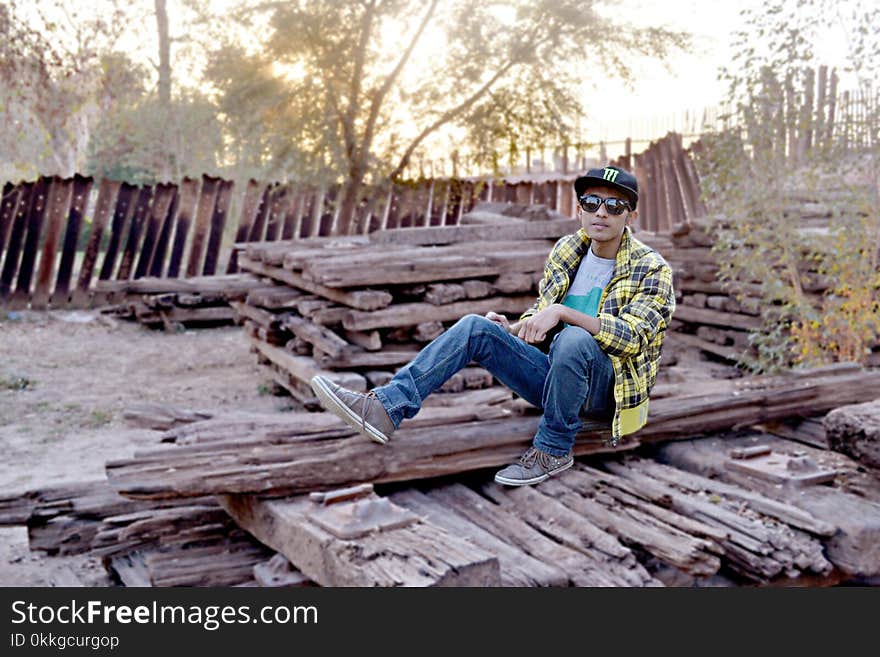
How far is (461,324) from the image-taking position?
14.2 feet

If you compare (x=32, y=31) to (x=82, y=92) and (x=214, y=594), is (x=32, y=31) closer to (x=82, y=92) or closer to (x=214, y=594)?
(x=82, y=92)

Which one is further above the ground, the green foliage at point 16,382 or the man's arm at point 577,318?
the man's arm at point 577,318

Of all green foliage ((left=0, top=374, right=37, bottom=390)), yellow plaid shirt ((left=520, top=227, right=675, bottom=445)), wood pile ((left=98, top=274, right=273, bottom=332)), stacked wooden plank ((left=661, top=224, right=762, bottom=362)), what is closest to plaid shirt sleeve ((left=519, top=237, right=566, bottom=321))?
yellow plaid shirt ((left=520, top=227, right=675, bottom=445))

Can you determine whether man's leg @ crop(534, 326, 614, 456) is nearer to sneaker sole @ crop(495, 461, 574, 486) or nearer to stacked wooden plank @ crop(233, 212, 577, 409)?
sneaker sole @ crop(495, 461, 574, 486)

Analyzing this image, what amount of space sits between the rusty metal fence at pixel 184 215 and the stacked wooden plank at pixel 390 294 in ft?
18.5

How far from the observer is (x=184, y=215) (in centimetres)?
1341

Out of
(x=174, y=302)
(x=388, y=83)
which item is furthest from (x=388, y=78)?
(x=174, y=302)

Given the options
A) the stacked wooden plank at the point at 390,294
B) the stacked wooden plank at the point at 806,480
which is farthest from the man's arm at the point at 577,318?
the stacked wooden plank at the point at 390,294

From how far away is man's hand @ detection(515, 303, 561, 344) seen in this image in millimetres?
3945

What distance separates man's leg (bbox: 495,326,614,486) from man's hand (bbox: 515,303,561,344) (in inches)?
9.2

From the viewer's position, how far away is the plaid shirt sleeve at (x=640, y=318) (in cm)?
409

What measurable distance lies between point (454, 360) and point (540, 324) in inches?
19.8

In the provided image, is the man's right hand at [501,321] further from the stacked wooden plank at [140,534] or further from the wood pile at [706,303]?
the wood pile at [706,303]

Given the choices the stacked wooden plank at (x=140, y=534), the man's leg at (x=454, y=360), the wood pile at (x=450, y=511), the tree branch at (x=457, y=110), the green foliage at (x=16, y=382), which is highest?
the tree branch at (x=457, y=110)
